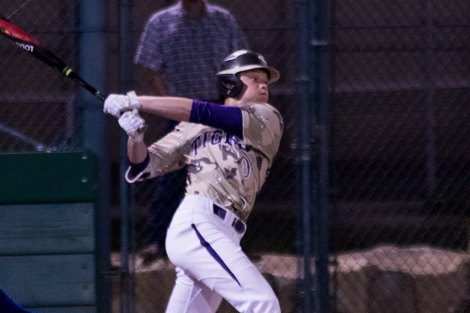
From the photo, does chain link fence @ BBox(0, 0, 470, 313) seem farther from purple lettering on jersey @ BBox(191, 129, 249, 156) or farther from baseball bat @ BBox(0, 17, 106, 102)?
purple lettering on jersey @ BBox(191, 129, 249, 156)

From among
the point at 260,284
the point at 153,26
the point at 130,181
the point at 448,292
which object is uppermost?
the point at 153,26

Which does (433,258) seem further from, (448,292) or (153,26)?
(153,26)

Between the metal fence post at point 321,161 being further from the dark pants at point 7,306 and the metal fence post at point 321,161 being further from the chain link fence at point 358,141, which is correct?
the dark pants at point 7,306

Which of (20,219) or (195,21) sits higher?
(195,21)

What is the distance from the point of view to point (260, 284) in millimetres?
5262

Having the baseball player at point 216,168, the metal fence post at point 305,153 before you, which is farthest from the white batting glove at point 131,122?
the metal fence post at point 305,153

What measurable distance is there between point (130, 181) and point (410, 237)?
8.87ft

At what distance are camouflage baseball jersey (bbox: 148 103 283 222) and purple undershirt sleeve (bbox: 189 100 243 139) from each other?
36 millimetres

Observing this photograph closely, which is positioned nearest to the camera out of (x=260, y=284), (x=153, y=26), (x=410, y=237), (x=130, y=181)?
(x=260, y=284)

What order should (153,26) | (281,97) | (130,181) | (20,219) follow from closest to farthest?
(130,181) < (20,219) < (153,26) < (281,97)

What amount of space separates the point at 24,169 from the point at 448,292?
279 cm

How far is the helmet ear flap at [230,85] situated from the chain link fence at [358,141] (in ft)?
2.83

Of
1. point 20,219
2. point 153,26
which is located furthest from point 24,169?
point 153,26

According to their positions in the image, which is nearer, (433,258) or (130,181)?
(130,181)
